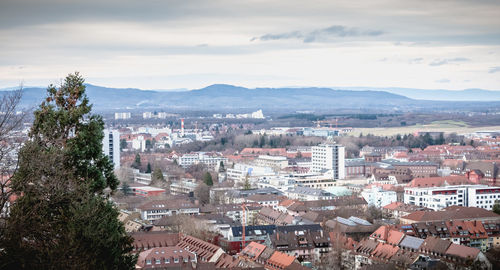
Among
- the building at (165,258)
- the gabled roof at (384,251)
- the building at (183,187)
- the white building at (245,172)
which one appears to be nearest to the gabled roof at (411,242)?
the gabled roof at (384,251)

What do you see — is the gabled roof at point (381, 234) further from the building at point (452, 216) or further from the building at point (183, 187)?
the building at point (183, 187)

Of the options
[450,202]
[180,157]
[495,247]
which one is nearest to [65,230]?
[495,247]

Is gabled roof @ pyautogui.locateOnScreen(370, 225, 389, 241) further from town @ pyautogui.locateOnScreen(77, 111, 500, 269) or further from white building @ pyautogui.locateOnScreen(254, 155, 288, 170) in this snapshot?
white building @ pyautogui.locateOnScreen(254, 155, 288, 170)

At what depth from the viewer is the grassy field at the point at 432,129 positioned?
121125 millimetres

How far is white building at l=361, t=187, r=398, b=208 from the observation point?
148 feet

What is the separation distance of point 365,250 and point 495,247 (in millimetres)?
5806

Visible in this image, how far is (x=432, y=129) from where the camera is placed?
126125 millimetres

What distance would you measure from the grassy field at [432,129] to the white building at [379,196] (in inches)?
2831

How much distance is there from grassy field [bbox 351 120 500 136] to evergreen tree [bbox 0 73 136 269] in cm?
10897

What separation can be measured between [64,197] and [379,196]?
3775 cm

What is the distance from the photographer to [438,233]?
3177cm

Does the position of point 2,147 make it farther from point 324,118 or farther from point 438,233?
point 324,118

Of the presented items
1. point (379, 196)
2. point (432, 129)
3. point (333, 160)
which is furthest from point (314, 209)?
point (432, 129)

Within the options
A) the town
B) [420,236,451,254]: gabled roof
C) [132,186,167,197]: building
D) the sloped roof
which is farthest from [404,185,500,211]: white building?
[420,236,451,254]: gabled roof
